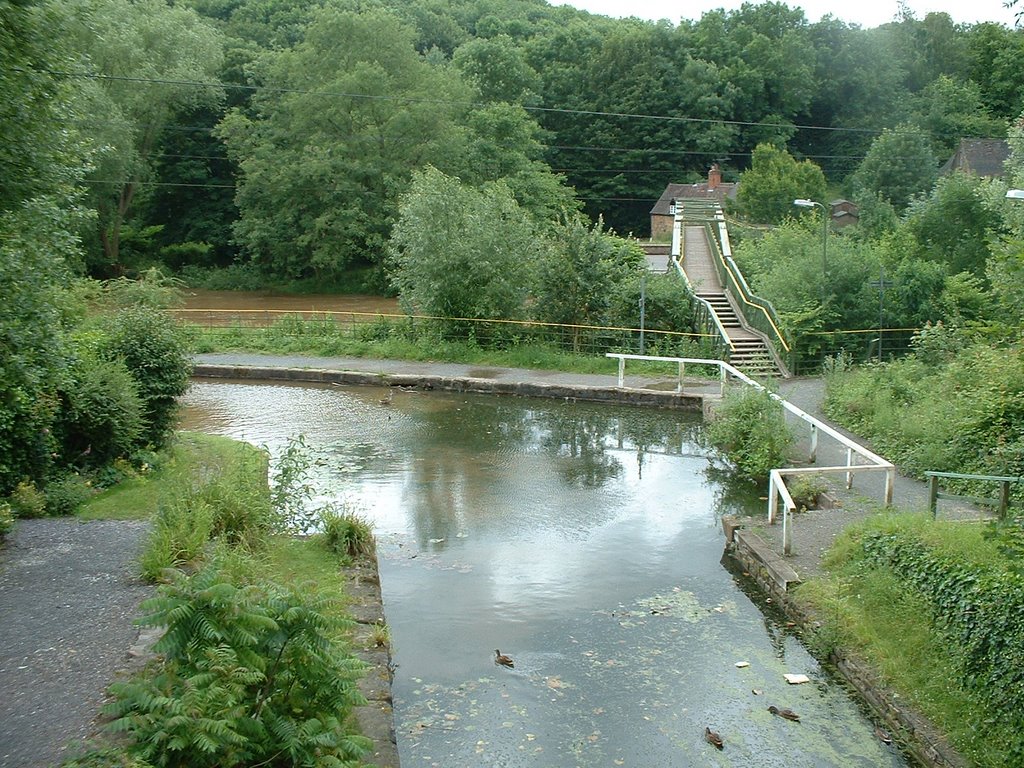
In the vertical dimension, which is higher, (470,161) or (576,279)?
(470,161)

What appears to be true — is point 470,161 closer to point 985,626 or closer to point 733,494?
point 733,494

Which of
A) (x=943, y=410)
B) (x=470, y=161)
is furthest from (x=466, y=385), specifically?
(x=470, y=161)

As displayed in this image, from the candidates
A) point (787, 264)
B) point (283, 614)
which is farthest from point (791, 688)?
point (787, 264)

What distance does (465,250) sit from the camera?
25469 mm

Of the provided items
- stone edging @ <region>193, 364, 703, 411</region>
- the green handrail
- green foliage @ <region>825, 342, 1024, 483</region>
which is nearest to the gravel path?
green foliage @ <region>825, 342, 1024, 483</region>

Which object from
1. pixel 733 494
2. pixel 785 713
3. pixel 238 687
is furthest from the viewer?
pixel 733 494

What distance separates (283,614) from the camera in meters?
6.35

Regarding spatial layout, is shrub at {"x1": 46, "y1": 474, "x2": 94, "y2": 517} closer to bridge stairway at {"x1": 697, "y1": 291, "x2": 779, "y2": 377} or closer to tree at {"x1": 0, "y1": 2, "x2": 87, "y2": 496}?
tree at {"x1": 0, "y1": 2, "x2": 87, "y2": 496}

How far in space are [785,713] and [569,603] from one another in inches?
118

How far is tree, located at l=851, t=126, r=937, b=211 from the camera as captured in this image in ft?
164

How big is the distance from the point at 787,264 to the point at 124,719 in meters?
24.1

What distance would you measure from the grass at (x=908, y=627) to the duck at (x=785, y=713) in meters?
0.87

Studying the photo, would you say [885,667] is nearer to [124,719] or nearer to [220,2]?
[124,719]

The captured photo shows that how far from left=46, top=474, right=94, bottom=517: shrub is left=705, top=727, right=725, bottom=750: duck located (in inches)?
337
